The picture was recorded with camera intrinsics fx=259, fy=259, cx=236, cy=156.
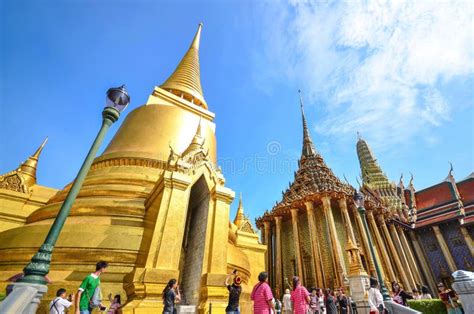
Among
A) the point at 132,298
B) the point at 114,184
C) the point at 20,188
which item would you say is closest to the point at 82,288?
the point at 132,298

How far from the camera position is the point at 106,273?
5.74 m

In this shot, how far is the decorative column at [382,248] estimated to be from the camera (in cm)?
1773

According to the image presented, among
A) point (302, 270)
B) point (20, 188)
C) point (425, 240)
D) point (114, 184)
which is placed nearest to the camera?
point (114, 184)

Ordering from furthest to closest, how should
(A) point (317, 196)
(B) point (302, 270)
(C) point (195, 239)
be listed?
(A) point (317, 196) → (B) point (302, 270) → (C) point (195, 239)

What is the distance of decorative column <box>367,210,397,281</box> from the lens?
17.7 metres

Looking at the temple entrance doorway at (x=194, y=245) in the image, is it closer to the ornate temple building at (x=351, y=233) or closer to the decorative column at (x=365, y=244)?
the ornate temple building at (x=351, y=233)

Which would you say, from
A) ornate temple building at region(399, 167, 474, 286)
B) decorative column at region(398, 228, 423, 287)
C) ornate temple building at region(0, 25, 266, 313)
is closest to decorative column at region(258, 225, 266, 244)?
ornate temple building at region(0, 25, 266, 313)

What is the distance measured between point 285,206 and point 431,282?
1368 centimetres

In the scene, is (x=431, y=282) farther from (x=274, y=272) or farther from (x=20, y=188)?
(x=20, y=188)

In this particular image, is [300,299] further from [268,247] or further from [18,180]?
[268,247]

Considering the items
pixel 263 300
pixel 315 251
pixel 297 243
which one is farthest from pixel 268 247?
pixel 263 300

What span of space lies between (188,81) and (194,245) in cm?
1181

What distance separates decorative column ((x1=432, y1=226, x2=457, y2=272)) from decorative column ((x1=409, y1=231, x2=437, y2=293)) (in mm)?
1683

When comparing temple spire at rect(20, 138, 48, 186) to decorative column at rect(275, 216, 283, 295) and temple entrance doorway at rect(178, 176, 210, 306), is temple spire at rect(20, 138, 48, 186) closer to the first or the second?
temple entrance doorway at rect(178, 176, 210, 306)
